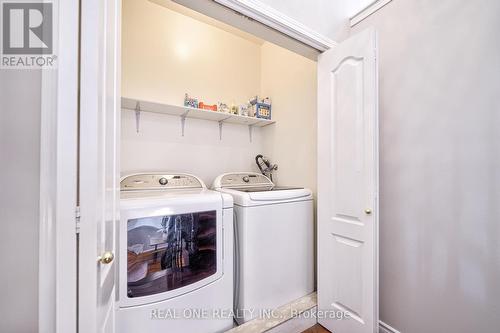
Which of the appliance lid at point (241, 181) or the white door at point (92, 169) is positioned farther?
the appliance lid at point (241, 181)

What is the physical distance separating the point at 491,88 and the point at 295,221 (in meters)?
1.40

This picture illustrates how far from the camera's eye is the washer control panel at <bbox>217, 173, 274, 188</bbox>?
212 cm

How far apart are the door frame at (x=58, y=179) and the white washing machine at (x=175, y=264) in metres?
0.63

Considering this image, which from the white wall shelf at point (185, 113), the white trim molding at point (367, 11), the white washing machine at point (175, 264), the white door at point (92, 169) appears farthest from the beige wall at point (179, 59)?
the white door at point (92, 169)

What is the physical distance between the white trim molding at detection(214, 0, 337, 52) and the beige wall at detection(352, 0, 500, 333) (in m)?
0.47

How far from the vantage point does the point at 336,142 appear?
4.91 feet

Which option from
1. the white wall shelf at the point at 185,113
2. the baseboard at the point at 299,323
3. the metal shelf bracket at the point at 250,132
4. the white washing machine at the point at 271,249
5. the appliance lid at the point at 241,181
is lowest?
the baseboard at the point at 299,323

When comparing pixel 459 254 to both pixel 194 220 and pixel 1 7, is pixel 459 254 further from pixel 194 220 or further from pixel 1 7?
pixel 1 7

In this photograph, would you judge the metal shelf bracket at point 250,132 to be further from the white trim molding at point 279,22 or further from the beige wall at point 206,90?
the white trim molding at point 279,22

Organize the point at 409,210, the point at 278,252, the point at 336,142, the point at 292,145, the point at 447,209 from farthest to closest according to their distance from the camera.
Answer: the point at 292,145 < the point at 278,252 < the point at 336,142 < the point at 409,210 < the point at 447,209

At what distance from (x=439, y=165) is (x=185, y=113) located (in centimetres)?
209

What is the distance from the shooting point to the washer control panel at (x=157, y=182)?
1661 millimetres

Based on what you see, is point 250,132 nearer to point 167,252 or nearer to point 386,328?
point 167,252

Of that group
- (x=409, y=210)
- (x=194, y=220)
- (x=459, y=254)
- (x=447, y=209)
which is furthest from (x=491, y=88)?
(x=194, y=220)
